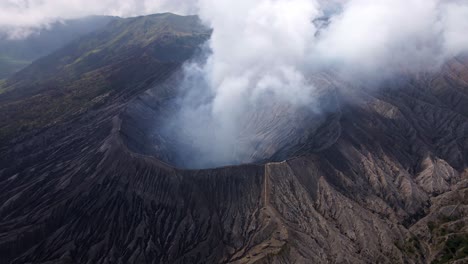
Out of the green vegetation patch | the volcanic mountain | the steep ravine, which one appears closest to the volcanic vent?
the volcanic mountain

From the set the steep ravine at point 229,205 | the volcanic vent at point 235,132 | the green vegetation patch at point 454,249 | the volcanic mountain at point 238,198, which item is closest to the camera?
the green vegetation patch at point 454,249

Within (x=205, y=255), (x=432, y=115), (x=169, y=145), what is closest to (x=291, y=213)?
(x=205, y=255)

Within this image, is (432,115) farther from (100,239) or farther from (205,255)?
(100,239)

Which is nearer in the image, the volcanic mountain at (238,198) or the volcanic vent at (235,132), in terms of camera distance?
the volcanic mountain at (238,198)

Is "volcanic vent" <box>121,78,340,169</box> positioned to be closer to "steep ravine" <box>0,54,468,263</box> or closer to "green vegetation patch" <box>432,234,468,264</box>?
"steep ravine" <box>0,54,468,263</box>

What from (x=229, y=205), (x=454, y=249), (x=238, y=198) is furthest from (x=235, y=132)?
(x=454, y=249)

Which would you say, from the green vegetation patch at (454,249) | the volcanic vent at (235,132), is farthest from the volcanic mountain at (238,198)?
the volcanic vent at (235,132)

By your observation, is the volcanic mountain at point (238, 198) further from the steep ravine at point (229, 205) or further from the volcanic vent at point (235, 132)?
the volcanic vent at point (235, 132)

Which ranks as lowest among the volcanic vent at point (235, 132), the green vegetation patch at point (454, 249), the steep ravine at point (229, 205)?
the green vegetation patch at point (454, 249)
